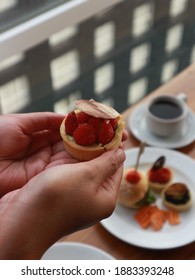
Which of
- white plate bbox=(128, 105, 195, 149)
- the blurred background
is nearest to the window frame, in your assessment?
the blurred background

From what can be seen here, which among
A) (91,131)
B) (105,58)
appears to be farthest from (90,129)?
(105,58)

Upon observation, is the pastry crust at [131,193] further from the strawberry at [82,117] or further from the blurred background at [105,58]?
the blurred background at [105,58]

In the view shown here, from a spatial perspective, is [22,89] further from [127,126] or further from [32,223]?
[32,223]

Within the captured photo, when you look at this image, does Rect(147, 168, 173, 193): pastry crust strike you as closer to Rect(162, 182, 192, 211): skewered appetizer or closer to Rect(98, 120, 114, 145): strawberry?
Rect(162, 182, 192, 211): skewered appetizer

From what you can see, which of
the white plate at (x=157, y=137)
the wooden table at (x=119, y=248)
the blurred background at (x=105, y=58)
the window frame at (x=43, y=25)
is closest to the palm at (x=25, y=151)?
the wooden table at (x=119, y=248)

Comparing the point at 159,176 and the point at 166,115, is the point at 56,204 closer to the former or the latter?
the point at 159,176
